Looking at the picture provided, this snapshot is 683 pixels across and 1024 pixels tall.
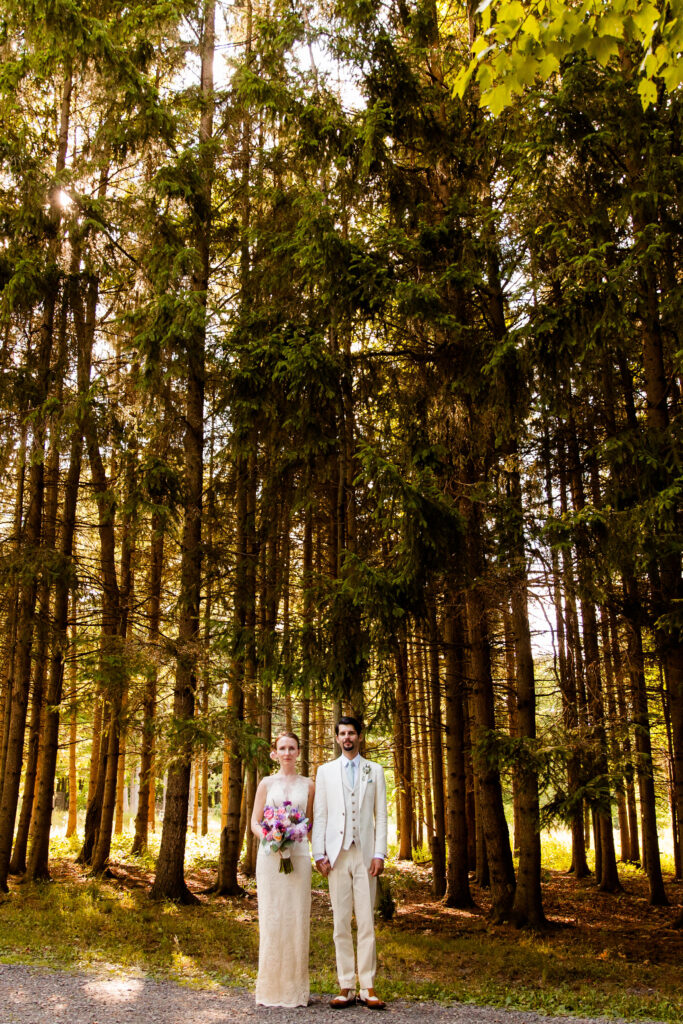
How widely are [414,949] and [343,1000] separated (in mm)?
3006

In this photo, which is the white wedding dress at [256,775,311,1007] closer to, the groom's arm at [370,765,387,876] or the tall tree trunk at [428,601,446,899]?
the groom's arm at [370,765,387,876]

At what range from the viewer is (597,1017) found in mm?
5531

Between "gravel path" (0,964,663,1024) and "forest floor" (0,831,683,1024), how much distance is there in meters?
0.07

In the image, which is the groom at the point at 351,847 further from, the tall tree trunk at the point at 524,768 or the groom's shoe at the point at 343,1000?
the tall tree trunk at the point at 524,768

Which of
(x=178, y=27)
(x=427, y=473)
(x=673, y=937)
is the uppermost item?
(x=178, y=27)

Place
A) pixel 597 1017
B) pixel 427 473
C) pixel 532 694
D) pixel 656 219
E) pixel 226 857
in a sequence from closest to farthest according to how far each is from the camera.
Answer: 1. pixel 597 1017
2. pixel 427 473
3. pixel 656 219
4. pixel 532 694
5. pixel 226 857

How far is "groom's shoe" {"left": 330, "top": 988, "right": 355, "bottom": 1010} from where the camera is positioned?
5465 millimetres

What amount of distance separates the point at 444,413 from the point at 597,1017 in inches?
260

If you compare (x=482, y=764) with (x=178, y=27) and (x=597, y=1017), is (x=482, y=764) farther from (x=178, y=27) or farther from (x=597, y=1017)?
(x=178, y=27)

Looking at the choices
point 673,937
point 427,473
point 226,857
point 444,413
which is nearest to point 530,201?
point 444,413

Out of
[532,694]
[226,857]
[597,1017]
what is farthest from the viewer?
[226,857]

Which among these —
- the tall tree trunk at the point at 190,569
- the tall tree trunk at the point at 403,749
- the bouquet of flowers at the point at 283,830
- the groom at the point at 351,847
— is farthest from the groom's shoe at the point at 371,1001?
the tall tree trunk at the point at 190,569

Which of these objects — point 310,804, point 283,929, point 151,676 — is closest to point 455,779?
point 151,676

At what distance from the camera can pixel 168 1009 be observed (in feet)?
18.0
